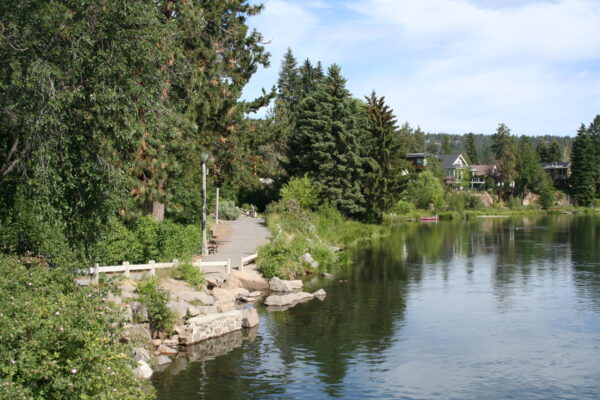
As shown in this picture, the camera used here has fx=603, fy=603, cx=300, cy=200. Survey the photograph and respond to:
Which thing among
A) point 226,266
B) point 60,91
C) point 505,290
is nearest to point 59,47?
point 60,91

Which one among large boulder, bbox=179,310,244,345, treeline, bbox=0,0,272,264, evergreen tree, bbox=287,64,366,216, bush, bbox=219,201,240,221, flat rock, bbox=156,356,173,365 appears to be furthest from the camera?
evergreen tree, bbox=287,64,366,216

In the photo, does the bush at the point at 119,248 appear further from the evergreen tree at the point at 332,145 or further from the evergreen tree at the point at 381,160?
the evergreen tree at the point at 381,160

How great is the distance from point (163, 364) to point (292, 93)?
3065 inches

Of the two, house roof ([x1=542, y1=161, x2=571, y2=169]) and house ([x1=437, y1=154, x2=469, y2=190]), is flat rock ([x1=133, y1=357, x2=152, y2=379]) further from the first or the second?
house roof ([x1=542, y1=161, x2=571, y2=169])

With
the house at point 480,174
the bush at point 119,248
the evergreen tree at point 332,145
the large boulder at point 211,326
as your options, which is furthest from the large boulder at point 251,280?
the house at point 480,174

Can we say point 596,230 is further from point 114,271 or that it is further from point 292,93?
point 114,271

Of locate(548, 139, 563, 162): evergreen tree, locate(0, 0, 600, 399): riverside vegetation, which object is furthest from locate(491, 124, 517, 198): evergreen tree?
locate(0, 0, 600, 399): riverside vegetation

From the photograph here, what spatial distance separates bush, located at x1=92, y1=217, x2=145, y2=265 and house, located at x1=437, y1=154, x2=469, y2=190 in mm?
102931

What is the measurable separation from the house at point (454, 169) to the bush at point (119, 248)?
102931mm

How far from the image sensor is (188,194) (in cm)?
3422

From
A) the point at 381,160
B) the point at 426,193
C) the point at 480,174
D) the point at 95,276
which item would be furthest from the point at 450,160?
the point at 95,276

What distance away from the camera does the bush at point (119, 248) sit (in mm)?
23000

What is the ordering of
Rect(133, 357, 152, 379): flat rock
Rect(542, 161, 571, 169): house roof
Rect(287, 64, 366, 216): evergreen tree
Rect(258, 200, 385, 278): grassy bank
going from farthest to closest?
Rect(542, 161, 571, 169): house roof
Rect(287, 64, 366, 216): evergreen tree
Rect(258, 200, 385, 278): grassy bank
Rect(133, 357, 152, 379): flat rock

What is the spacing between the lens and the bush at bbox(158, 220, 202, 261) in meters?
26.6
